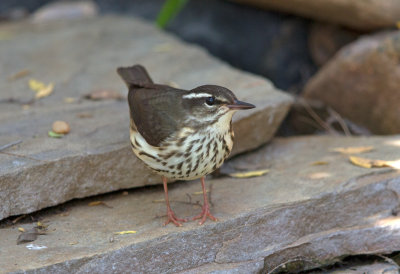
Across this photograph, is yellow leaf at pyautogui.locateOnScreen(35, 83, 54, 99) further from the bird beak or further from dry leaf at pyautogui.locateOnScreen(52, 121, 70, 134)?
the bird beak

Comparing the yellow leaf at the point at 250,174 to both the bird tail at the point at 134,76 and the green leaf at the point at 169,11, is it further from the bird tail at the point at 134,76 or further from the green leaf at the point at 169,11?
the green leaf at the point at 169,11

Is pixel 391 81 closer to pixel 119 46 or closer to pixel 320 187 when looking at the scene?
pixel 320 187

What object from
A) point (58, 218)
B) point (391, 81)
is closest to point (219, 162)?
point (58, 218)

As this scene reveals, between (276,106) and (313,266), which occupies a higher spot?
(276,106)

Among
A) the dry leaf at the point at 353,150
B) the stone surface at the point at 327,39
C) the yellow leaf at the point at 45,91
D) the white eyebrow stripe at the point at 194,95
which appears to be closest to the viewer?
the white eyebrow stripe at the point at 194,95

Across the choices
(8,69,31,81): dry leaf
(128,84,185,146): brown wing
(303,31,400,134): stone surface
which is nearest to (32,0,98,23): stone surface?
(8,69,31,81): dry leaf

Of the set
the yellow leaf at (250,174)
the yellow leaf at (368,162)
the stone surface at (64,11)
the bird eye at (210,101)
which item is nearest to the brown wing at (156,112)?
the bird eye at (210,101)
